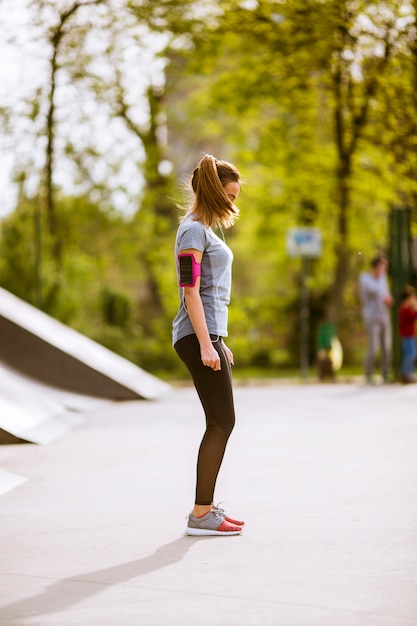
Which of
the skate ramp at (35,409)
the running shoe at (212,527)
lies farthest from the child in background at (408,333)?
the running shoe at (212,527)

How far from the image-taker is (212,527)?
609 cm

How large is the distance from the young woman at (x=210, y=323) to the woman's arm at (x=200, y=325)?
0.05 metres

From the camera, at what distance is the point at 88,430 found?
11594 mm

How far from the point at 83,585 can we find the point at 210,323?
1.67m

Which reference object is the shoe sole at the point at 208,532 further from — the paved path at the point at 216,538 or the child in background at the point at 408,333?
the child in background at the point at 408,333

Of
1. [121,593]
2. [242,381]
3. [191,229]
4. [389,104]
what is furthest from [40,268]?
[121,593]

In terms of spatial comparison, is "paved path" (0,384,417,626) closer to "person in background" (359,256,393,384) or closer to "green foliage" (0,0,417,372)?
"person in background" (359,256,393,384)

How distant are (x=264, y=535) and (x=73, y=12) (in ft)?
58.3

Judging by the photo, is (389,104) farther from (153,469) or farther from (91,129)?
(153,469)

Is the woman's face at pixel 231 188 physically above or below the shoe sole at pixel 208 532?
above

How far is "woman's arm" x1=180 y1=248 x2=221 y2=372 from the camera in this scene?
5.97 meters

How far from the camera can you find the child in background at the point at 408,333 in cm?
1800

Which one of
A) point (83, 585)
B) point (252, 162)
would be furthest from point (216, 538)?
point (252, 162)

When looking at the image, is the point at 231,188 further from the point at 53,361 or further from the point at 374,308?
the point at 374,308
